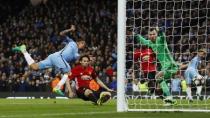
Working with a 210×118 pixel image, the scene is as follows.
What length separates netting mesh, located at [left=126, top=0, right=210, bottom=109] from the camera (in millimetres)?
13820

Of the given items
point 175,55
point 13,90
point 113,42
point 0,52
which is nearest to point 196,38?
point 175,55

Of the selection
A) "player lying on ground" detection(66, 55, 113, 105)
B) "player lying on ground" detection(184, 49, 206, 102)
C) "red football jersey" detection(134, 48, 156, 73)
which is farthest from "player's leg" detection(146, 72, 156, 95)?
"player lying on ground" detection(184, 49, 206, 102)

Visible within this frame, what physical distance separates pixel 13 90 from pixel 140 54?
39.3 ft

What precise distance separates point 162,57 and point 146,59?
36cm

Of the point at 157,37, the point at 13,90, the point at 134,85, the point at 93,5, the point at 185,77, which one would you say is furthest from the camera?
the point at 93,5

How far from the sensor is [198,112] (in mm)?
11141

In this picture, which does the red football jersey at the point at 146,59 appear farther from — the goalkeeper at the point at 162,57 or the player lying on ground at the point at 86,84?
the player lying on ground at the point at 86,84

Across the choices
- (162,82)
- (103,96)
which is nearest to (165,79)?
(162,82)

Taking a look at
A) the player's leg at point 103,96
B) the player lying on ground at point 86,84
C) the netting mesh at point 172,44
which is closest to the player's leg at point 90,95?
the player lying on ground at point 86,84

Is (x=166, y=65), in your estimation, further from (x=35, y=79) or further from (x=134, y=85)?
(x=35, y=79)

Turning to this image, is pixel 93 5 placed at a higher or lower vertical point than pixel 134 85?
higher

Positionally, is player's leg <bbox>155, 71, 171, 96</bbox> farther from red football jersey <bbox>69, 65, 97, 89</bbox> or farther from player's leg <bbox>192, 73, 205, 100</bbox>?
player's leg <bbox>192, 73, 205, 100</bbox>

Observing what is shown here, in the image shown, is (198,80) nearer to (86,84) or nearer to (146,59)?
(146,59)

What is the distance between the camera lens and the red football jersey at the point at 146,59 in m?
14.2
